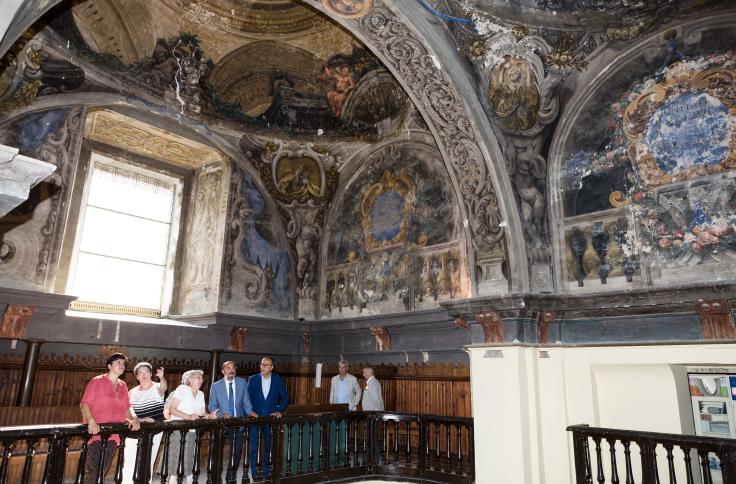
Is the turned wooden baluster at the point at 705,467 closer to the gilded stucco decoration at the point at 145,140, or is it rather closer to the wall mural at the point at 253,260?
the wall mural at the point at 253,260

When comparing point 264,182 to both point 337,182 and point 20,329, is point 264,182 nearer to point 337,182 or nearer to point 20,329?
point 337,182

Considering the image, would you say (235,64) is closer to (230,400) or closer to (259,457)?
(230,400)

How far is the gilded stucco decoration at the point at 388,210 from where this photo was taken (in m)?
10.7

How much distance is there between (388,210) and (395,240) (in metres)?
0.72

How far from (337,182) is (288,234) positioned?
1.63 m

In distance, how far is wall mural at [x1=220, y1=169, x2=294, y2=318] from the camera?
1095cm

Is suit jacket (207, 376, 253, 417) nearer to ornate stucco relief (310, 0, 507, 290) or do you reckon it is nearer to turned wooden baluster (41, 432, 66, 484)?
turned wooden baluster (41, 432, 66, 484)

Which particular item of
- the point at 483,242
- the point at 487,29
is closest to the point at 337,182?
the point at 483,242

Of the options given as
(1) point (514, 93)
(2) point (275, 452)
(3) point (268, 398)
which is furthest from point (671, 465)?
(1) point (514, 93)

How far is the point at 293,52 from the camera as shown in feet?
32.3

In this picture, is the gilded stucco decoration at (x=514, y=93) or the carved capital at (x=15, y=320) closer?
the gilded stucco decoration at (x=514, y=93)

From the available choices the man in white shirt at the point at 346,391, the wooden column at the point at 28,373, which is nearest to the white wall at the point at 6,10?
the wooden column at the point at 28,373

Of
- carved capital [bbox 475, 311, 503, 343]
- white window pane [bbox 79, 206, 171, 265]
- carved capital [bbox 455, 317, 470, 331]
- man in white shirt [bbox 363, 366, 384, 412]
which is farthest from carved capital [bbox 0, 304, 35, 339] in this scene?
carved capital [bbox 475, 311, 503, 343]

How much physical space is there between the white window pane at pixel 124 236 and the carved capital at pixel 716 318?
984 cm
